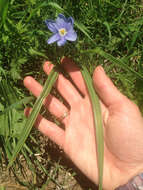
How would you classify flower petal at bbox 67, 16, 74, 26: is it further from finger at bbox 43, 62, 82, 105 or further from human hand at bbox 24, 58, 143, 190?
finger at bbox 43, 62, 82, 105

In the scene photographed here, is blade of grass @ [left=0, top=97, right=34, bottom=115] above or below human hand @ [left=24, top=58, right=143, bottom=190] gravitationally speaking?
above

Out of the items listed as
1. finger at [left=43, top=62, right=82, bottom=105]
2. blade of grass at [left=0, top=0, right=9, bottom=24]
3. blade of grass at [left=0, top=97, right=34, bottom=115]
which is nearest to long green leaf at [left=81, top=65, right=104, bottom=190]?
finger at [left=43, top=62, right=82, bottom=105]

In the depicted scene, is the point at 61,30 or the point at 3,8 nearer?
the point at 3,8

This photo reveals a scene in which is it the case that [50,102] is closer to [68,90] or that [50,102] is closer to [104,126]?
[68,90]

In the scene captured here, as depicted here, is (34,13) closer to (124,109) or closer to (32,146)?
(124,109)

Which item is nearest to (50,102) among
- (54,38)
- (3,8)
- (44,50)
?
(44,50)

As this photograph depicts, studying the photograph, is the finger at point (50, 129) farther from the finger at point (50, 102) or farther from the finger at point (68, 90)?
the finger at point (68, 90)

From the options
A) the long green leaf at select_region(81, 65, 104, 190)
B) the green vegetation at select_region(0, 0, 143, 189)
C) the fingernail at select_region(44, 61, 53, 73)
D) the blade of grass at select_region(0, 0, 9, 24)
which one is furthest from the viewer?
the fingernail at select_region(44, 61, 53, 73)
